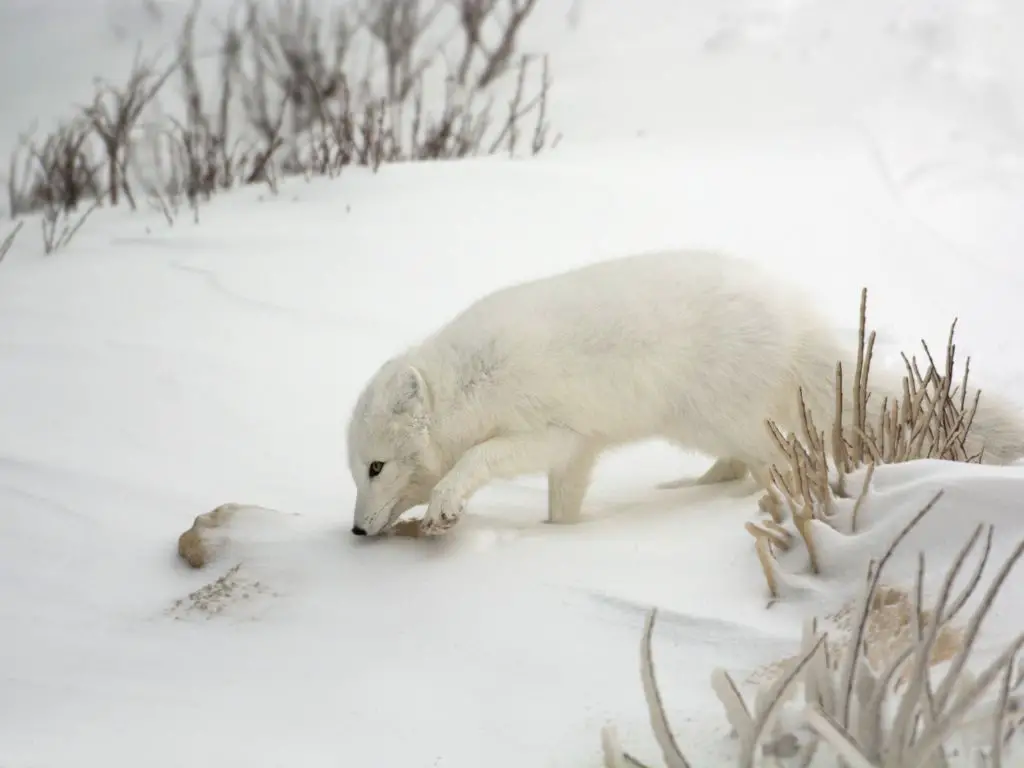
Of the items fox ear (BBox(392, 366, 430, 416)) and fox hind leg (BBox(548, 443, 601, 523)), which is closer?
fox ear (BBox(392, 366, 430, 416))

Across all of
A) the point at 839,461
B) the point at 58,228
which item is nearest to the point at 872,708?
the point at 839,461

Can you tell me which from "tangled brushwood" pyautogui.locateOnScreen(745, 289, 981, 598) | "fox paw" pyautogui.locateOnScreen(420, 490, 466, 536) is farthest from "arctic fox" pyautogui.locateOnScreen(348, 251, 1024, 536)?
"tangled brushwood" pyautogui.locateOnScreen(745, 289, 981, 598)

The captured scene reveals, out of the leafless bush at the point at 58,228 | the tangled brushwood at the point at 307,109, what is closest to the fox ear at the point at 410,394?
the leafless bush at the point at 58,228

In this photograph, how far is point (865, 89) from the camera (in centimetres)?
660

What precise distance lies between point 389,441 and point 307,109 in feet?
19.4

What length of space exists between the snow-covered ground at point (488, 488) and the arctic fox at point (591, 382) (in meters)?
0.19

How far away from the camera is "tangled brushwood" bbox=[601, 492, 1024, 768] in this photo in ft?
4.41

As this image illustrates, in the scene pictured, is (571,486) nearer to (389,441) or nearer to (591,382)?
(591,382)

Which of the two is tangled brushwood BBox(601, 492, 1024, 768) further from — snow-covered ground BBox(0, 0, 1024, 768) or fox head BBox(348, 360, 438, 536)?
fox head BBox(348, 360, 438, 536)

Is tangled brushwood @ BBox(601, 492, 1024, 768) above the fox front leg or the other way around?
above

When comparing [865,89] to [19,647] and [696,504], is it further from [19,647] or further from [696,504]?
[19,647]

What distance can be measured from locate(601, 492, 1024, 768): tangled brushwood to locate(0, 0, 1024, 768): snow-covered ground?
0.43ft

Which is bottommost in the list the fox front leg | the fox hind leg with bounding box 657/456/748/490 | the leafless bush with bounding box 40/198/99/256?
the fox hind leg with bounding box 657/456/748/490

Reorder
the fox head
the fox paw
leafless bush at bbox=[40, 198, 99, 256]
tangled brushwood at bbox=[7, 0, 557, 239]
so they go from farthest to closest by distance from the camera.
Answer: tangled brushwood at bbox=[7, 0, 557, 239]
leafless bush at bbox=[40, 198, 99, 256]
the fox head
the fox paw
